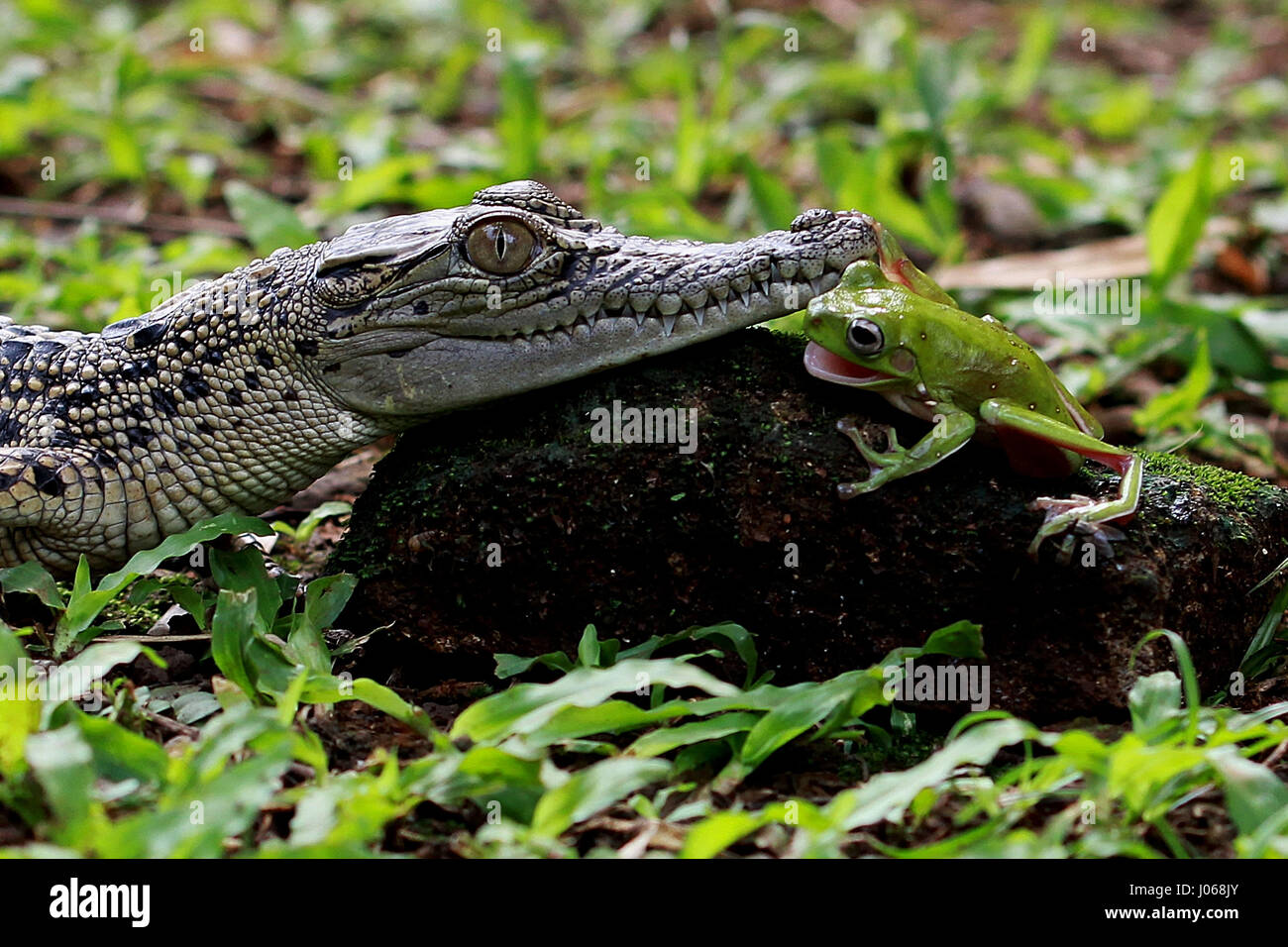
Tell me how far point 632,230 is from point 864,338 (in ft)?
10.8

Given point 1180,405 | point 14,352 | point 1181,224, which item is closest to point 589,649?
point 14,352

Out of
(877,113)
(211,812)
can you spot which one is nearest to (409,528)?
(211,812)

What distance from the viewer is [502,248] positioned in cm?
406

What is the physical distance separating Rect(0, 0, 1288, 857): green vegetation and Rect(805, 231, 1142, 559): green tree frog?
1.57ft

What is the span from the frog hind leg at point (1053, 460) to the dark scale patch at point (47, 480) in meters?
2.76

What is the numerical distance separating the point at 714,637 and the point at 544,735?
2.50 ft

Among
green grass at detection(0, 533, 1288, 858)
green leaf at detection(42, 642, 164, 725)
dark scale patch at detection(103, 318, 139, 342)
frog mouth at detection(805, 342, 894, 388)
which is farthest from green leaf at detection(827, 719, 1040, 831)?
dark scale patch at detection(103, 318, 139, 342)

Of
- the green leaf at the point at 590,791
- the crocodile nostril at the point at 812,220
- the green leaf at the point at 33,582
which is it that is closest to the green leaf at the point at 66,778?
the green leaf at the point at 590,791

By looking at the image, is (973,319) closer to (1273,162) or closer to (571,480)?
(571,480)

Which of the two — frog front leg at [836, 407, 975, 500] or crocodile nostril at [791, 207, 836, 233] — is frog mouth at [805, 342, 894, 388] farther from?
crocodile nostril at [791, 207, 836, 233]

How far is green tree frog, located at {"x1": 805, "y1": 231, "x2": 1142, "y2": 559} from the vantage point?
146 inches

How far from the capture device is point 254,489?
4.41 m

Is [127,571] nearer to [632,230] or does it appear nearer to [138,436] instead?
[138,436]

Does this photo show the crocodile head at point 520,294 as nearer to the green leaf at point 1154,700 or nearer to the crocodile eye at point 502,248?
the crocodile eye at point 502,248
